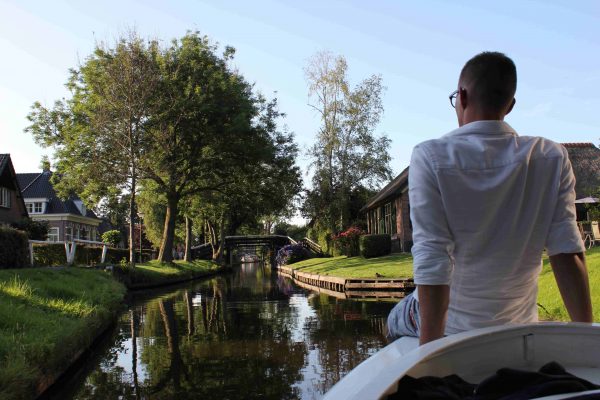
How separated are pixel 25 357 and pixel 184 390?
169cm

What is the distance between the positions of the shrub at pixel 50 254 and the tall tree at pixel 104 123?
9.47 ft

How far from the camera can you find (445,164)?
67.2 inches

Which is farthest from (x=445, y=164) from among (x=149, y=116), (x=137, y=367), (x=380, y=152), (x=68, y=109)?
(x=380, y=152)

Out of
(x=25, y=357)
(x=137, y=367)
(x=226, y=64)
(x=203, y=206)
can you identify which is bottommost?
(x=137, y=367)

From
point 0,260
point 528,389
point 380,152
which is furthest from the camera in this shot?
point 380,152

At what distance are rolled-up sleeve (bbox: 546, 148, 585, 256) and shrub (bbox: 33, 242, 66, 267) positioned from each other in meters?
23.0

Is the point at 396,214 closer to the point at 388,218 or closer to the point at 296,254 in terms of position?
the point at 388,218

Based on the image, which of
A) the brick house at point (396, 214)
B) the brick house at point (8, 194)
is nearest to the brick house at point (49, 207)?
the brick house at point (8, 194)

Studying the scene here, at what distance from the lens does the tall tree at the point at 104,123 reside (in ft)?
78.9

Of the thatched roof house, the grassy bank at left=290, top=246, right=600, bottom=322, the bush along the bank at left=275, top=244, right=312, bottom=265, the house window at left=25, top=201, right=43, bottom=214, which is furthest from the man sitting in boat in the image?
Answer: the house window at left=25, top=201, right=43, bottom=214

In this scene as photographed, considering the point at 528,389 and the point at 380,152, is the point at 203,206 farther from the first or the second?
the point at 528,389

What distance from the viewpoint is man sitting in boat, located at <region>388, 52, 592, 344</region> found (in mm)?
1708

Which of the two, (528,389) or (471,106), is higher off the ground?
(471,106)

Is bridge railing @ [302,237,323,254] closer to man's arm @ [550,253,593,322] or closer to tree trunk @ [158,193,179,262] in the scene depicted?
tree trunk @ [158,193,179,262]
